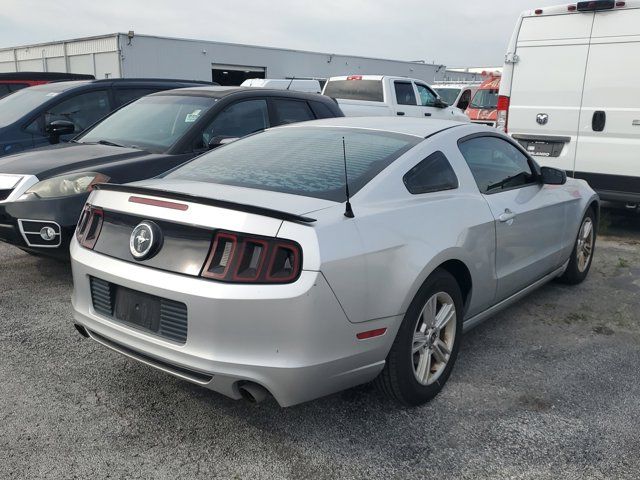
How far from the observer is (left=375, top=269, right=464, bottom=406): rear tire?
9.30 feet

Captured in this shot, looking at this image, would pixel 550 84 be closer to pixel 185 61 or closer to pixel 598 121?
pixel 598 121

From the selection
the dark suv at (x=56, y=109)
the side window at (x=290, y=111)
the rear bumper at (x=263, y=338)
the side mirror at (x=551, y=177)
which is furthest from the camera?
the dark suv at (x=56, y=109)

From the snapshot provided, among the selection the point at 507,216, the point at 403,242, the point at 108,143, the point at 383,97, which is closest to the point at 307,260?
the point at 403,242

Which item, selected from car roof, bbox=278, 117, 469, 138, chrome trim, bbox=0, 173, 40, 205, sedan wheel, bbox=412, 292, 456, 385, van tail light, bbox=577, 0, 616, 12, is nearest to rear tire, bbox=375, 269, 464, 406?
sedan wheel, bbox=412, 292, 456, 385

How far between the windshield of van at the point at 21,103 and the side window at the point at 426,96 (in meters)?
8.50

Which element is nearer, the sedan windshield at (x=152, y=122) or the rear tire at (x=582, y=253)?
the rear tire at (x=582, y=253)

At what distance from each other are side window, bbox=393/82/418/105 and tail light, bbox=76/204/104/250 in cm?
1025

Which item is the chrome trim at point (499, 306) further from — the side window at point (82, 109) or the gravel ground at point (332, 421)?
the side window at point (82, 109)

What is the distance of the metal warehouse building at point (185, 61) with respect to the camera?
2097cm

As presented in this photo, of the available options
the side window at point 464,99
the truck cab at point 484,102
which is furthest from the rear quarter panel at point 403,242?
the side window at point 464,99

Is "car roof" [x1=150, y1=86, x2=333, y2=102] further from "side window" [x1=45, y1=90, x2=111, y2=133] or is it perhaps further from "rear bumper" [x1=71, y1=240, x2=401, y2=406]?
"rear bumper" [x1=71, y1=240, x2=401, y2=406]

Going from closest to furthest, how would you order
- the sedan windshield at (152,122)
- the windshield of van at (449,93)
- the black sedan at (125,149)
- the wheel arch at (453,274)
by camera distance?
the wheel arch at (453,274), the black sedan at (125,149), the sedan windshield at (152,122), the windshield of van at (449,93)

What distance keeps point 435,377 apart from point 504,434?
0.45 metres

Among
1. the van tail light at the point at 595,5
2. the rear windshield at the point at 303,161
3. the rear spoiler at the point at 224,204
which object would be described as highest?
the van tail light at the point at 595,5
